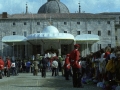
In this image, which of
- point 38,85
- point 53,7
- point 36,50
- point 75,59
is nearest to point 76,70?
point 75,59

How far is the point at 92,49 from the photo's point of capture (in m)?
72.4

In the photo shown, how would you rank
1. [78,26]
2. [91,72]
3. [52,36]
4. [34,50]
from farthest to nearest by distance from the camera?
[78,26] → [34,50] → [52,36] → [91,72]

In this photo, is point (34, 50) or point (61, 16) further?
point (61, 16)

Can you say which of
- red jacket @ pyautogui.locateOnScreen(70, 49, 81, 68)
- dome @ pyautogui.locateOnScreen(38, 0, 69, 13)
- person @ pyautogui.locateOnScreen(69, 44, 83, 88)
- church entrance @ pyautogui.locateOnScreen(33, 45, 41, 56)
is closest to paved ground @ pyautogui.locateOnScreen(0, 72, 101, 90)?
person @ pyautogui.locateOnScreen(69, 44, 83, 88)

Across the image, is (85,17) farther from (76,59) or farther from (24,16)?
(76,59)

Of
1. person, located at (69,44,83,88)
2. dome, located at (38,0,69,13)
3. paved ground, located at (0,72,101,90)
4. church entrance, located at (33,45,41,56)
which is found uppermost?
dome, located at (38,0,69,13)

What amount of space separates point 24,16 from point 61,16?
867cm

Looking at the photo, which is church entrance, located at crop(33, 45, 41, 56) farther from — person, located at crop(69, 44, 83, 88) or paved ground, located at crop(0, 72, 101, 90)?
person, located at crop(69, 44, 83, 88)

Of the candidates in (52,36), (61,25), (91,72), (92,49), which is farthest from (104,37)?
(91,72)

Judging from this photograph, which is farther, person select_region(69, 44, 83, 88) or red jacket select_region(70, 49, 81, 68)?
red jacket select_region(70, 49, 81, 68)

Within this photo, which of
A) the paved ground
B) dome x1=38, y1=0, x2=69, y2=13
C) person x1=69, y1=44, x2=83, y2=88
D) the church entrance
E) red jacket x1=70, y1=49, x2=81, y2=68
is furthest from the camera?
dome x1=38, y1=0, x2=69, y2=13

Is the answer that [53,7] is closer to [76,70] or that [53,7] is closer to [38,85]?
[38,85]

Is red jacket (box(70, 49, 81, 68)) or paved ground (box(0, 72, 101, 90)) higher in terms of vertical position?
red jacket (box(70, 49, 81, 68))

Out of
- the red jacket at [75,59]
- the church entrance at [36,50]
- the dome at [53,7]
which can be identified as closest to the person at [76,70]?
the red jacket at [75,59]
